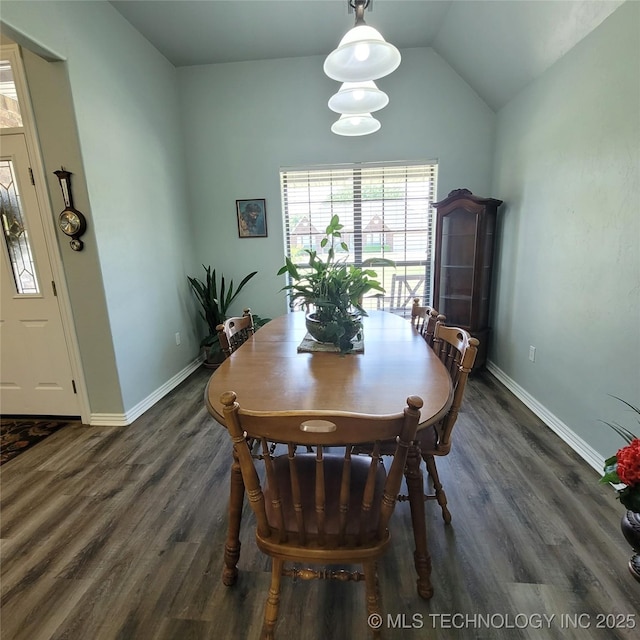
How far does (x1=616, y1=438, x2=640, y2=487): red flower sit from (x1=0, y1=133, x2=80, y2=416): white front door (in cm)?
314

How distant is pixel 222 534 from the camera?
1533mm

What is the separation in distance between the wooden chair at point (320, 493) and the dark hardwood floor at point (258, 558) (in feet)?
0.84

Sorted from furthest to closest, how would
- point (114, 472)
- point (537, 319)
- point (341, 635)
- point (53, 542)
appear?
point (537, 319)
point (114, 472)
point (53, 542)
point (341, 635)

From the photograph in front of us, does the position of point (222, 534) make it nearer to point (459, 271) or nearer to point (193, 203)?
point (459, 271)

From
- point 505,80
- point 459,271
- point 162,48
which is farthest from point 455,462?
point 162,48

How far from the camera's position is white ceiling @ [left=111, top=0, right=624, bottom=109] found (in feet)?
7.07

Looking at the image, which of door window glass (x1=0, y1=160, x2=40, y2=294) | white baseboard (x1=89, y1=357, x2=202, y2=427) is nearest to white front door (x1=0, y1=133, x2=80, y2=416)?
door window glass (x1=0, y1=160, x2=40, y2=294)

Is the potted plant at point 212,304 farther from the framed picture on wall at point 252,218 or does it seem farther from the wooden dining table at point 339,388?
the wooden dining table at point 339,388

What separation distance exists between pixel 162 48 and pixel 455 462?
4069mm

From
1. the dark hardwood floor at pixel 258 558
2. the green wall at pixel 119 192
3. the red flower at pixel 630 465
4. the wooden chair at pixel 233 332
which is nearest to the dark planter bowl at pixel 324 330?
the wooden chair at pixel 233 332

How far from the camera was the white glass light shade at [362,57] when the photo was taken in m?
1.42

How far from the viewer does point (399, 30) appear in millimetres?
2895

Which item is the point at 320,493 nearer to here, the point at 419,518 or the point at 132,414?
Result: the point at 419,518

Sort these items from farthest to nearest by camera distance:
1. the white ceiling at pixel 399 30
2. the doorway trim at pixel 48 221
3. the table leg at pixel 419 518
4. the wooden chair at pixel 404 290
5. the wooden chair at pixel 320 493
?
the wooden chair at pixel 404 290
the white ceiling at pixel 399 30
the doorway trim at pixel 48 221
the table leg at pixel 419 518
the wooden chair at pixel 320 493
